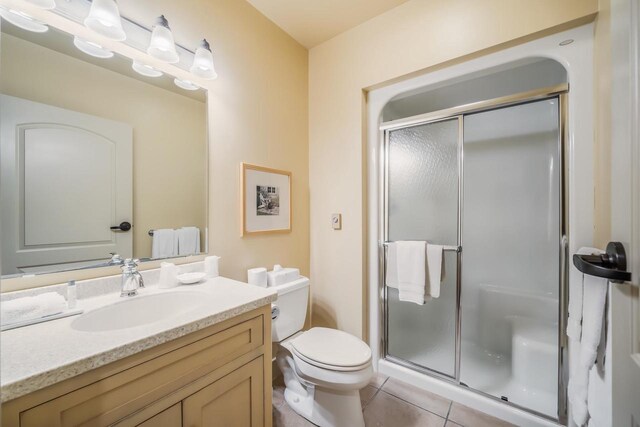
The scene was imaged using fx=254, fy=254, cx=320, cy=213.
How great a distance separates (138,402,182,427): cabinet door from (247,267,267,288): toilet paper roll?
0.78 meters

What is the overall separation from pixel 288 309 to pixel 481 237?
4.93 ft

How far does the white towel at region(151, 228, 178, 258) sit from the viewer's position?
124cm

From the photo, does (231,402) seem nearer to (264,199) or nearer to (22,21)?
(264,199)

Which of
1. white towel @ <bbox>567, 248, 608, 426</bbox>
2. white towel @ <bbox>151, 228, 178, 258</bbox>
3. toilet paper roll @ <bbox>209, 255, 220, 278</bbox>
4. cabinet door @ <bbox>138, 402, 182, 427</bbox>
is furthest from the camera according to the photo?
toilet paper roll @ <bbox>209, 255, 220, 278</bbox>

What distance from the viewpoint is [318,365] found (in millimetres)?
1284

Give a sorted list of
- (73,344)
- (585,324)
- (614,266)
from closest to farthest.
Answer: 1. (614,266)
2. (73,344)
3. (585,324)

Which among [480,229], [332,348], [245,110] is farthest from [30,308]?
[480,229]

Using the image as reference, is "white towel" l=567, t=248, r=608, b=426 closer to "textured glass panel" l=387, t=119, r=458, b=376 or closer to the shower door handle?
the shower door handle

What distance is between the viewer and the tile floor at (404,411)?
1438 millimetres

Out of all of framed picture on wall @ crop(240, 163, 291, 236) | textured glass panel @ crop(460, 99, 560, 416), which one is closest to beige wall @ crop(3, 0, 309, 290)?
framed picture on wall @ crop(240, 163, 291, 236)

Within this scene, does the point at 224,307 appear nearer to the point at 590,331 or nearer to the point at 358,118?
the point at 590,331

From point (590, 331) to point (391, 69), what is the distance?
1.68 meters

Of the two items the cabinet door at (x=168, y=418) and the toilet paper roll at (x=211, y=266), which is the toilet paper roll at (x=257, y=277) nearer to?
the toilet paper roll at (x=211, y=266)

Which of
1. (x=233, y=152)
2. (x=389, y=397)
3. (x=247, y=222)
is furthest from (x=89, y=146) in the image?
(x=389, y=397)
